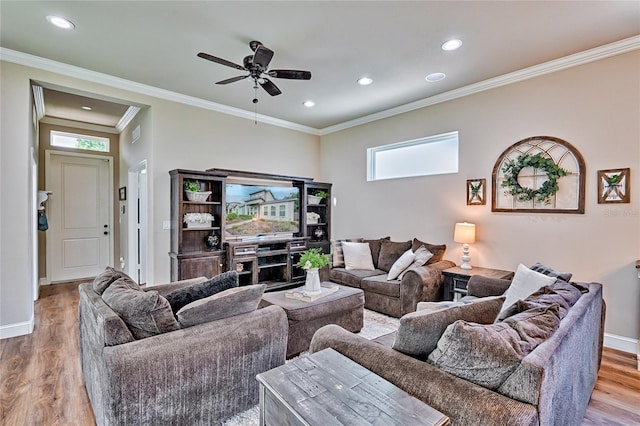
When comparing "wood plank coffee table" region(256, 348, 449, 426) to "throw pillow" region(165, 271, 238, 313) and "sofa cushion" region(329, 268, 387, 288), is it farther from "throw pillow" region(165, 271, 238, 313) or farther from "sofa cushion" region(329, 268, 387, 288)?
"sofa cushion" region(329, 268, 387, 288)

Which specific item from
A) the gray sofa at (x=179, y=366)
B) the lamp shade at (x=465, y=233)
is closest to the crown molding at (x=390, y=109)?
the lamp shade at (x=465, y=233)

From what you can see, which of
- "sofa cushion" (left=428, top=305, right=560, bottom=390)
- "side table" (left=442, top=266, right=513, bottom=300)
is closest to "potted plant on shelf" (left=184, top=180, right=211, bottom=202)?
"side table" (left=442, top=266, right=513, bottom=300)

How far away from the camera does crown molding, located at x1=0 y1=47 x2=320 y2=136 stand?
3344 mm

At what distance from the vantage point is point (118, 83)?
395 cm

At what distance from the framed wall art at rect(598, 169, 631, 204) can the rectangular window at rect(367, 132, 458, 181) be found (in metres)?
1.57

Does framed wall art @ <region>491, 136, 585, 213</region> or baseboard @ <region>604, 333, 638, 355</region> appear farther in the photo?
framed wall art @ <region>491, 136, 585, 213</region>

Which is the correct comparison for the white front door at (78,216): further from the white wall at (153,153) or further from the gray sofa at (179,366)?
the gray sofa at (179,366)

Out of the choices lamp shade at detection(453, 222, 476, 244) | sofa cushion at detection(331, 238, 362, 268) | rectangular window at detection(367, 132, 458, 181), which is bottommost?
sofa cushion at detection(331, 238, 362, 268)

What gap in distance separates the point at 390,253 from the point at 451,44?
2.80 meters

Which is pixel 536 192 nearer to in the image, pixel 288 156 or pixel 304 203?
pixel 304 203

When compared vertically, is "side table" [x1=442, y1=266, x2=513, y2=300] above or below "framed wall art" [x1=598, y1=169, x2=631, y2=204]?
below

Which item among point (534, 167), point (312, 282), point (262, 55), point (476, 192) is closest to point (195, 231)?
point (312, 282)

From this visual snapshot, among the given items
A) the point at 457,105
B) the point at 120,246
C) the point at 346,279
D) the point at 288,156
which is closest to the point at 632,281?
the point at 457,105

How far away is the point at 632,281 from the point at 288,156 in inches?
197
